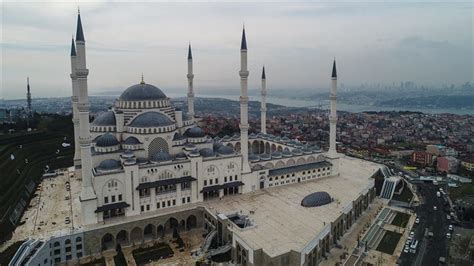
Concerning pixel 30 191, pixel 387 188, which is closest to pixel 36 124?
pixel 30 191


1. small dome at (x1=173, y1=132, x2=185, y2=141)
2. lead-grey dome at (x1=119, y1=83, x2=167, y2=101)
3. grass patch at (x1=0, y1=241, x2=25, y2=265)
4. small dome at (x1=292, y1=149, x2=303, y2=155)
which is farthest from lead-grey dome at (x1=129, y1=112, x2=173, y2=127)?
small dome at (x1=292, y1=149, x2=303, y2=155)

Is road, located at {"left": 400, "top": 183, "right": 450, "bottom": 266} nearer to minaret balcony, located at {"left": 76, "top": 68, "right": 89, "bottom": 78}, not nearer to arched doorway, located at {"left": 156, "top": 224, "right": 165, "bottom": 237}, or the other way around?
arched doorway, located at {"left": 156, "top": 224, "right": 165, "bottom": 237}

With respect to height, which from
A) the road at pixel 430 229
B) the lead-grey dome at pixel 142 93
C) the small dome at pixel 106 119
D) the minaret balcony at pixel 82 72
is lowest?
the road at pixel 430 229

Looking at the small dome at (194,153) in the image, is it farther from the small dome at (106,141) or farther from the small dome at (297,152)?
the small dome at (297,152)

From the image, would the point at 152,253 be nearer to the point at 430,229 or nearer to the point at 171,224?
the point at 171,224

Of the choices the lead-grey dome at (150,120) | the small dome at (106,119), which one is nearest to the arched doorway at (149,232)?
the lead-grey dome at (150,120)
